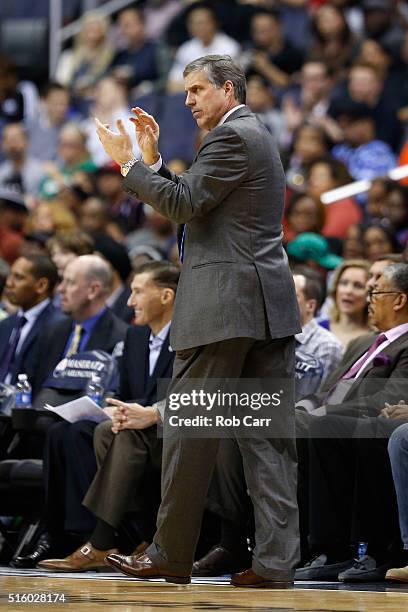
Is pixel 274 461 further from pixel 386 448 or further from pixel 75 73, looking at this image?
pixel 75 73

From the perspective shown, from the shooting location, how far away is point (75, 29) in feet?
43.0

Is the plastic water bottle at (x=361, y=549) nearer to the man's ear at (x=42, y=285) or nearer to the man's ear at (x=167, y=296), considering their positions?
the man's ear at (x=167, y=296)

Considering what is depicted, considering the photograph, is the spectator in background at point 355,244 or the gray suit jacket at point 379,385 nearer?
the gray suit jacket at point 379,385

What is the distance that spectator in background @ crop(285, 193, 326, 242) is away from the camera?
799 centimetres

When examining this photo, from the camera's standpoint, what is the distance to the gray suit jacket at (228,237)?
413 cm

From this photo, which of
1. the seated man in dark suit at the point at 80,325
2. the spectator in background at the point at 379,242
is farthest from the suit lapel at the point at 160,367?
the spectator in background at the point at 379,242

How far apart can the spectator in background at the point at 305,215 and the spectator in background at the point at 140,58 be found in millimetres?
4293

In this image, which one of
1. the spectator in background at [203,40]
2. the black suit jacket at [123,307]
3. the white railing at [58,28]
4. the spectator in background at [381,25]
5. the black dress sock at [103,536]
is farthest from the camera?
the white railing at [58,28]

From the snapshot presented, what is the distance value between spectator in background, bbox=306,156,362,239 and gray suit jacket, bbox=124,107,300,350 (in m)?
4.20

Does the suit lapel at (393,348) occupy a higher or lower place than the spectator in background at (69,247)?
lower

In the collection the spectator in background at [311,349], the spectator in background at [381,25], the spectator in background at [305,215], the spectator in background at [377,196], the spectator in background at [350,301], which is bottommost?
the spectator in background at [311,349]

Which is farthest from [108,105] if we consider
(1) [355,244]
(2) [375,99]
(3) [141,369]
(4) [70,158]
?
(3) [141,369]

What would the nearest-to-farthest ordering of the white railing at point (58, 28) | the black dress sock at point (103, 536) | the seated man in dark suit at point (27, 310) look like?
the black dress sock at point (103, 536) < the seated man in dark suit at point (27, 310) < the white railing at point (58, 28)

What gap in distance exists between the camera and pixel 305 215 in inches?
315
